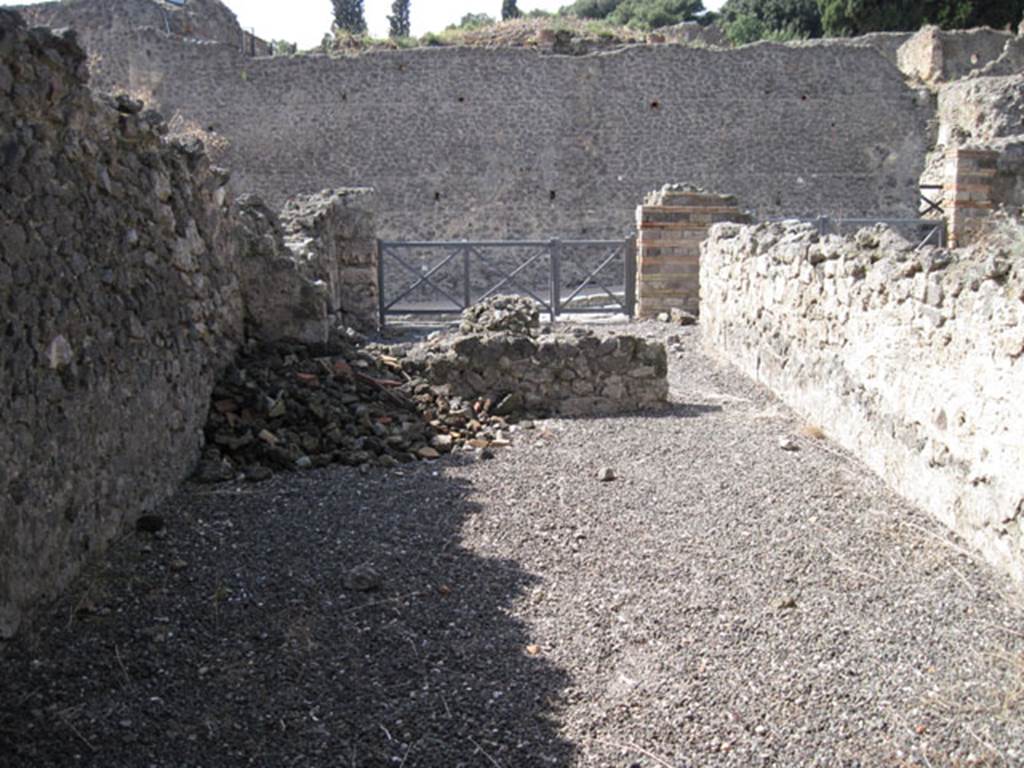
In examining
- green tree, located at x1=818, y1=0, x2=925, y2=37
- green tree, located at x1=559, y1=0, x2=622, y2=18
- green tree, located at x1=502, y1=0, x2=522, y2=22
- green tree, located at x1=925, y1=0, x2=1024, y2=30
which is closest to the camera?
green tree, located at x1=925, y1=0, x2=1024, y2=30

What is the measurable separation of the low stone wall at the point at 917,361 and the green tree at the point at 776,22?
102 ft

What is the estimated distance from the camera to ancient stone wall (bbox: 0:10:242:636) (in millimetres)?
3098

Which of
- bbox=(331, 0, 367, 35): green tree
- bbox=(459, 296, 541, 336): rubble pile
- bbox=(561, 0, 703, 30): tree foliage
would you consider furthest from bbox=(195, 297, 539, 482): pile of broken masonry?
bbox=(331, 0, 367, 35): green tree

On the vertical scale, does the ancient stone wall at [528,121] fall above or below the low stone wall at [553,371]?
above

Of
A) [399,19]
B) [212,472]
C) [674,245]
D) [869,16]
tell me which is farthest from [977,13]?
[212,472]

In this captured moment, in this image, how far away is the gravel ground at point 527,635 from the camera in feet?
8.61

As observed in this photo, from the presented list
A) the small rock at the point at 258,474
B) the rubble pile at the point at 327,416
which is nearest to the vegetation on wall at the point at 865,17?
the rubble pile at the point at 327,416

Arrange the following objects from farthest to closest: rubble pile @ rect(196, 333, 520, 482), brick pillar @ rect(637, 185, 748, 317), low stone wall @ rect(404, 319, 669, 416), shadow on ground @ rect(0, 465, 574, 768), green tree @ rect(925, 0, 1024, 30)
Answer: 1. green tree @ rect(925, 0, 1024, 30)
2. brick pillar @ rect(637, 185, 748, 317)
3. low stone wall @ rect(404, 319, 669, 416)
4. rubble pile @ rect(196, 333, 520, 482)
5. shadow on ground @ rect(0, 465, 574, 768)

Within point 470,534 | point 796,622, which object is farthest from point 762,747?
point 470,534

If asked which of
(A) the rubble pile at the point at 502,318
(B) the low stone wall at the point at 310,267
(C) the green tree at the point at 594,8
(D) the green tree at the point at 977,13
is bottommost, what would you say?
(A) the rubble pile at the point at 502,318

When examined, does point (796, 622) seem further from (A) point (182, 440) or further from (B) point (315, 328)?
(B) point (315, 328)

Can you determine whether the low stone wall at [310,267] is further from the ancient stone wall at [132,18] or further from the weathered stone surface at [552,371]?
the ancient stone wall at [132,18]

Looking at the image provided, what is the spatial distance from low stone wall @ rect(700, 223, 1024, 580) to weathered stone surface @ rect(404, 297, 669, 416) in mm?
1067

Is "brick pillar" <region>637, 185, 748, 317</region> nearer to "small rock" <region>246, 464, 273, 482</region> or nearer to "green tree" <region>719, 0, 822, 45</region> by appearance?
"small rock" <region>246, 464, 273, 482</region>
